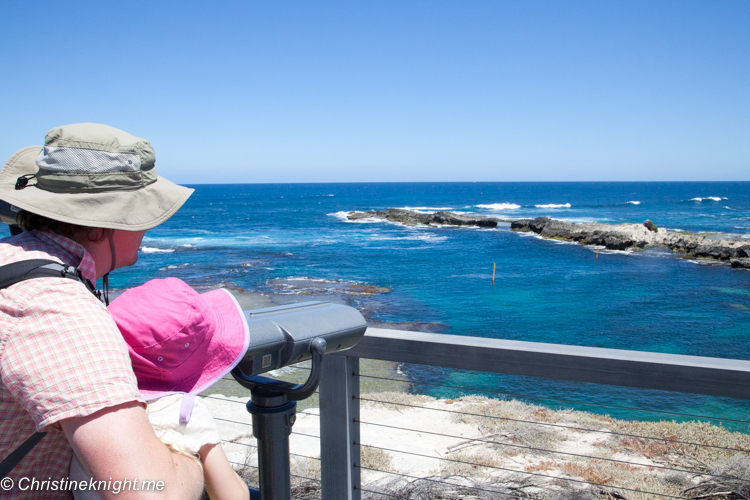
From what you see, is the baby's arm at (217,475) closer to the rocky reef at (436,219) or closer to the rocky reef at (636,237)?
the rocky reef at (636,237)

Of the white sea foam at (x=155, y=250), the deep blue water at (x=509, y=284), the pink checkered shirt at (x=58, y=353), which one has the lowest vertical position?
the deep blue water at (x=509, y=284)

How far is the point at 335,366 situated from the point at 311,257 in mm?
31207

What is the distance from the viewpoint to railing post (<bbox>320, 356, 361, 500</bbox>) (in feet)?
5.69

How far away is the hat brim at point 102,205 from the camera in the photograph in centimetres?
83

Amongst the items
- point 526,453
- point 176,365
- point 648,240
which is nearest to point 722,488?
point 526,453

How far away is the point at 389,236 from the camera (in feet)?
141

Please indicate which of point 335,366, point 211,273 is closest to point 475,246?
point 211,273

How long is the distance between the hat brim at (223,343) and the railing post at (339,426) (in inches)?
27.4

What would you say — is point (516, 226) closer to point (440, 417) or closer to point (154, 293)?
point (440, 417)

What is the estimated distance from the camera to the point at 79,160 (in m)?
0.88

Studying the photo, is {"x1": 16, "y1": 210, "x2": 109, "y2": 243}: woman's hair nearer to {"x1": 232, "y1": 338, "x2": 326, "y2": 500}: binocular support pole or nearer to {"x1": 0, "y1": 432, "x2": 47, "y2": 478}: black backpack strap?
{"x1": 0, "y1": 432, "x2": 47, "y2": 478}: black backpack strap

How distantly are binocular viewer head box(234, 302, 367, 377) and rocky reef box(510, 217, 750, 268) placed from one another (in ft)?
108

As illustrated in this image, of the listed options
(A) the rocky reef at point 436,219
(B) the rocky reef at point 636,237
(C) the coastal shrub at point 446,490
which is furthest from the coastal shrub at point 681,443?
→ (A) the rocky reef at point 436,219

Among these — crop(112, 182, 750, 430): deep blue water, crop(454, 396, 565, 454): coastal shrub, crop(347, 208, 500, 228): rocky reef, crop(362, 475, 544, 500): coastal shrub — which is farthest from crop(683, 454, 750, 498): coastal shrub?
crop(347, 208, 500, 228): rocky reef
